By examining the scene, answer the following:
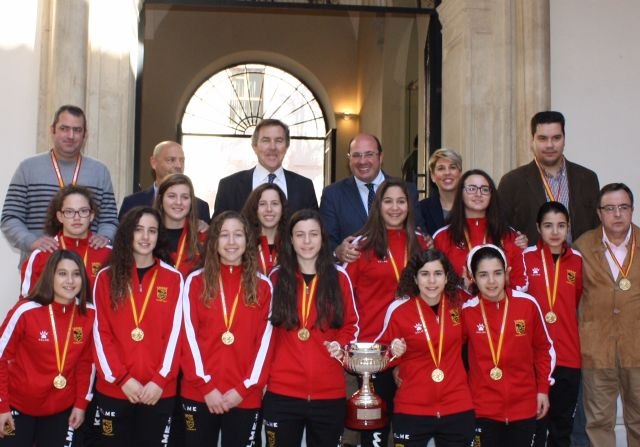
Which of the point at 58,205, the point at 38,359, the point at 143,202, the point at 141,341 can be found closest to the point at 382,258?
the point at 141,341

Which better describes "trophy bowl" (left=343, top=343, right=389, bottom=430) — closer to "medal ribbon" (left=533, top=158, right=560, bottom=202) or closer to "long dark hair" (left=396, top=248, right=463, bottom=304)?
"long dark hair" (left=396, top=248, right=463, bottom=304)

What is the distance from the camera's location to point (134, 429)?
4484mm

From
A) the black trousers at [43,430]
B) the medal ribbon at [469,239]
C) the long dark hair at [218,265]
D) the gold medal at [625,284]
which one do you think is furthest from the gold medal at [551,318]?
the black trousers at [43,430]

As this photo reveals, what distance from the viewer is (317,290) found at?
4.63 meters

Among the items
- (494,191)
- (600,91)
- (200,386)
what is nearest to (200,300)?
(200,386)

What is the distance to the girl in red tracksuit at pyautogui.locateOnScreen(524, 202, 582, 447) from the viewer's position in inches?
198

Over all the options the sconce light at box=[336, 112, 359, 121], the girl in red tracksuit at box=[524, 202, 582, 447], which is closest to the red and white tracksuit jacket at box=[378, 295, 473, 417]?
the girl in red tracksuit at box=[524, 202, 582, 447]

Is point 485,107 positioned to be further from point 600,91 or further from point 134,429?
point 134,429

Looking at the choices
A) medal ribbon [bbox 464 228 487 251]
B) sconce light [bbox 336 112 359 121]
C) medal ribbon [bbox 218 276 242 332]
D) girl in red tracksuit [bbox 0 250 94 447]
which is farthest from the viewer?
sconce light [bbox 336 112 359 121]

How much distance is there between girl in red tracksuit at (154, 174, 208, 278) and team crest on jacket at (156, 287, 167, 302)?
333 mm

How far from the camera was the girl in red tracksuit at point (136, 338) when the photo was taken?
4.43 meters

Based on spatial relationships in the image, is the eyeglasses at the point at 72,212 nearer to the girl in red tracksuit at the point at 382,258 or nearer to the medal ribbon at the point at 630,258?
the girl in red tracksuit at the point at 382,258

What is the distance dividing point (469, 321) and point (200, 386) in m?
1.52

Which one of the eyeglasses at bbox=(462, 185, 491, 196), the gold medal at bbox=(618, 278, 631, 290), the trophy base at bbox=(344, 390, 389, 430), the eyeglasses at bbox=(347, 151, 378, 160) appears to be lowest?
the trophy base at bbox=(344, 390, 389, 430)
